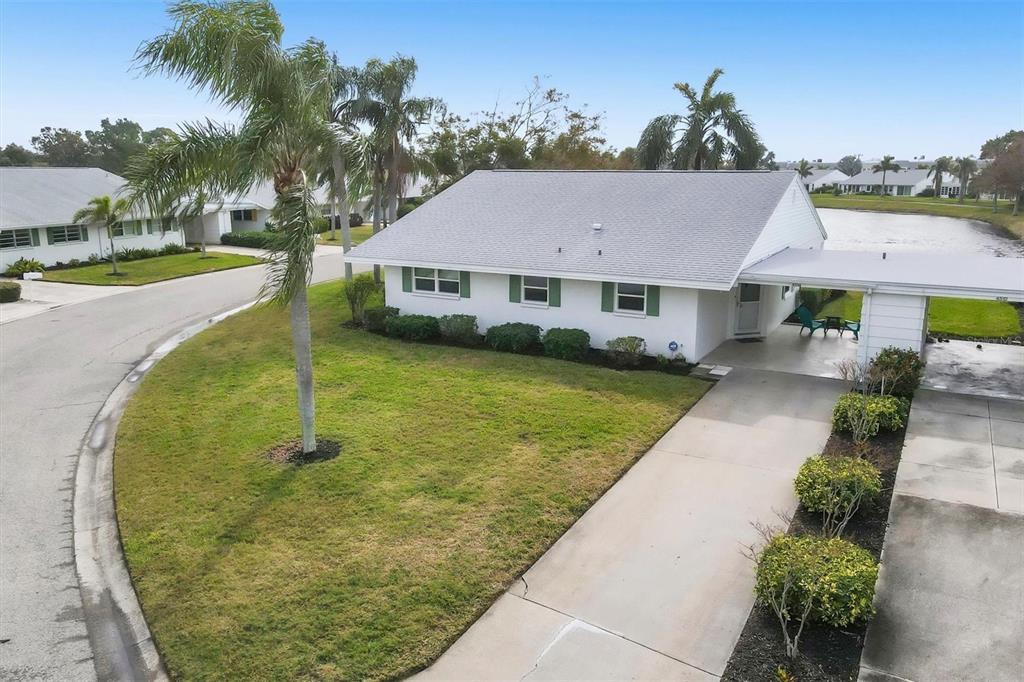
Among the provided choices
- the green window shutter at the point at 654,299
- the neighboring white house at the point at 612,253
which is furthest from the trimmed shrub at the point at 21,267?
the green window shutter at the point at 654,299

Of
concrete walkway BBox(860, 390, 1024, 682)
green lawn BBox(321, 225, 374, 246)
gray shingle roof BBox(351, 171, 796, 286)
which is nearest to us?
concrete walkway BBox(860, 390, 1024, 682)

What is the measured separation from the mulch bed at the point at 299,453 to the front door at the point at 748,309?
478 inches

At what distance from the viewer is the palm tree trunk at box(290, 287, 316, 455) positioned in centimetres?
1140

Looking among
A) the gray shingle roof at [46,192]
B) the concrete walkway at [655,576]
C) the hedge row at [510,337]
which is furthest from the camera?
the gray shingle roof at [46,192]

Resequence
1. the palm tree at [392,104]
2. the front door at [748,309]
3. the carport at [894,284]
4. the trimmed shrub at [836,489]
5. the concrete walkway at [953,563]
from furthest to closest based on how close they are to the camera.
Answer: the palm tree at [392,104]
the front door at [748,309]
the carport at [894,284]
the trimmed shrub at [836,489]
the concrete walkway at [953,563]

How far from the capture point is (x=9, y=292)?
2645 centimetres

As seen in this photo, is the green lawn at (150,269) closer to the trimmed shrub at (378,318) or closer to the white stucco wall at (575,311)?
the trimmed shrub at (378,318)

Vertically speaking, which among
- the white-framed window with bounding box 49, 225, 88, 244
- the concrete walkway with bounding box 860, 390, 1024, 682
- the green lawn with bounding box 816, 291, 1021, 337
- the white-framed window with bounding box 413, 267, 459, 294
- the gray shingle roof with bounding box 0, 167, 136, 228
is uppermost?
the gray shingle roof with bounding box 0, 167, 136, 228

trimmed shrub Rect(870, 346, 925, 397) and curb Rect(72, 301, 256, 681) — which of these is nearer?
curb Rect(72, 301, 256, 681)

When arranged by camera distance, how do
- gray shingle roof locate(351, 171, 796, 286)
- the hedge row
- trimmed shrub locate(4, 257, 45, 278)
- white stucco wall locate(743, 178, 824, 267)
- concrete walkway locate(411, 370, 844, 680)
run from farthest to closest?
trimmed shrub locate(4, 257, 45, 278), white stucco wall locate(743, 178, 824, 267), gray shingle roof locate(351, 171, 796, 286), the hedge row, concrete walkway locate(411, 370, 844, 680)

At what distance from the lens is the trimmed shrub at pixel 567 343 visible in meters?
17.7

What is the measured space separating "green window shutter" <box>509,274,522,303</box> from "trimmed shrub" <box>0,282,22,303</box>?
20.2m

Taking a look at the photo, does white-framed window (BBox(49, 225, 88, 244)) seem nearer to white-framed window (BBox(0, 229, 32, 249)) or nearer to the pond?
white-framed window (BBox(0, 229, 32, 249))

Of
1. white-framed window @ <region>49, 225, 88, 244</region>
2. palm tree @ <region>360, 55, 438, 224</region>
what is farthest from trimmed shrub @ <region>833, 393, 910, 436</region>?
white-framed window @ <region>49, 225, 88, 244</region>
